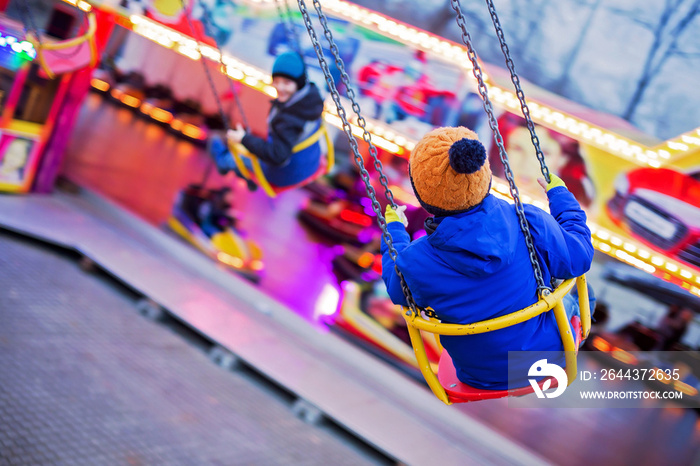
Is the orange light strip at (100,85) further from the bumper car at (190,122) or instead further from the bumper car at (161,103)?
the bumper car at (190,122)

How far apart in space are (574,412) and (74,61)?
4.47 metres

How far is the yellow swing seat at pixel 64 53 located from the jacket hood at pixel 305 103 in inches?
68.7

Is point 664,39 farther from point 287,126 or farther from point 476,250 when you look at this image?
point 476,250

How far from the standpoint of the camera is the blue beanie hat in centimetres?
261

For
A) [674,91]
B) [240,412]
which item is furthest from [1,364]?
[674,91]

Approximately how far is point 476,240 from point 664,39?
272 cm

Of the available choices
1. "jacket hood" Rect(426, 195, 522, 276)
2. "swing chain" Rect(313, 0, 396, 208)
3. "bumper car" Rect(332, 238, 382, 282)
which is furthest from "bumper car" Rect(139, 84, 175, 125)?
"jacket hood" Rect(426, 195, 522, 276)

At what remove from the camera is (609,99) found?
3.30 meters

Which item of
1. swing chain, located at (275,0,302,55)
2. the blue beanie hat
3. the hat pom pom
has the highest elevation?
swing chain, located at (275,0,302,55)

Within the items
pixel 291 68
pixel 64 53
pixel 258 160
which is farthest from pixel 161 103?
pixel 291 68

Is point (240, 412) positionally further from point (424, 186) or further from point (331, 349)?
point (424, 186)

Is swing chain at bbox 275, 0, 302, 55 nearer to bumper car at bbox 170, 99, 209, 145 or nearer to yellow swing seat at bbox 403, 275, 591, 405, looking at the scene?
yellow swing seat at bbox 403, 275, 591, 405

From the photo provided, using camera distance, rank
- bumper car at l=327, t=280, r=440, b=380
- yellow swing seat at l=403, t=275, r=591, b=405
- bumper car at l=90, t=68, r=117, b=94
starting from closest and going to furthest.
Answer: yellow swing seat at l=403, t=275, r=591, b=405 < bumper car at l=327, t=280, r=440, b=380 < bumper car at l=90, t=68, r=117, b=94

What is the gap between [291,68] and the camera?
2.61 metres
